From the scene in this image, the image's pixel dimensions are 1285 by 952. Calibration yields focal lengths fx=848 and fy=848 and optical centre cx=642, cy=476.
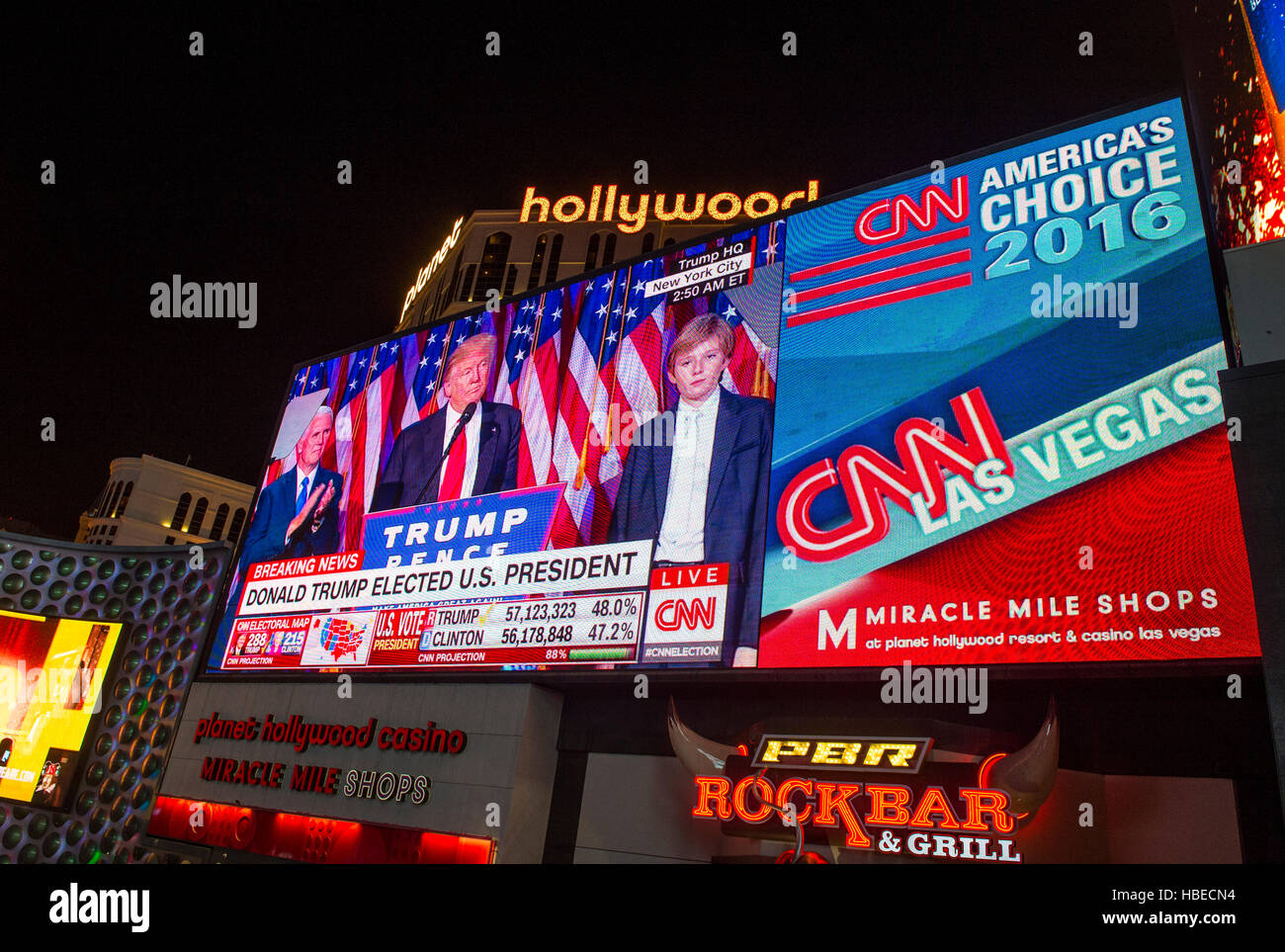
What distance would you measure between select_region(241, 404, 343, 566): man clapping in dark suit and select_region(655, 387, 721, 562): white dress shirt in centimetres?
930

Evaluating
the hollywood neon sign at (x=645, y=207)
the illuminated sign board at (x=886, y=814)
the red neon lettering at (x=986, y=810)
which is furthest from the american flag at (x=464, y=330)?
the hollywood neon sign at (x=645, y=207)

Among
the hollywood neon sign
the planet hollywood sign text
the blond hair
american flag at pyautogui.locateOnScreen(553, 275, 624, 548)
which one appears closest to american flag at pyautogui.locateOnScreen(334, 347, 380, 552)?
the planet hollywood sign text

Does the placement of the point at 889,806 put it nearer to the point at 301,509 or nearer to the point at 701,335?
the point at 701,335

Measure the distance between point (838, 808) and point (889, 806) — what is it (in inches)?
28.4

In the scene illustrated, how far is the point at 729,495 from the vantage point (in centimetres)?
1537

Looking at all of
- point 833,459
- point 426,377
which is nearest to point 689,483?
point 833,459

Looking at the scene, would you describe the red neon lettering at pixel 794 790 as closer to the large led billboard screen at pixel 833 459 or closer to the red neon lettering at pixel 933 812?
the red neon lettering at pixel 933 812

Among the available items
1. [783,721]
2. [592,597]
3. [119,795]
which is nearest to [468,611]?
[592,597]

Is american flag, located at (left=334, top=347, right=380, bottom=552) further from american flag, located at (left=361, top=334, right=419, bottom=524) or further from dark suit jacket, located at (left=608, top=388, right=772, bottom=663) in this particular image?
dark suit jacket, located at (left=608, top=388, right=772, bottom=663)

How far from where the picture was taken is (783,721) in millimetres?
14047
